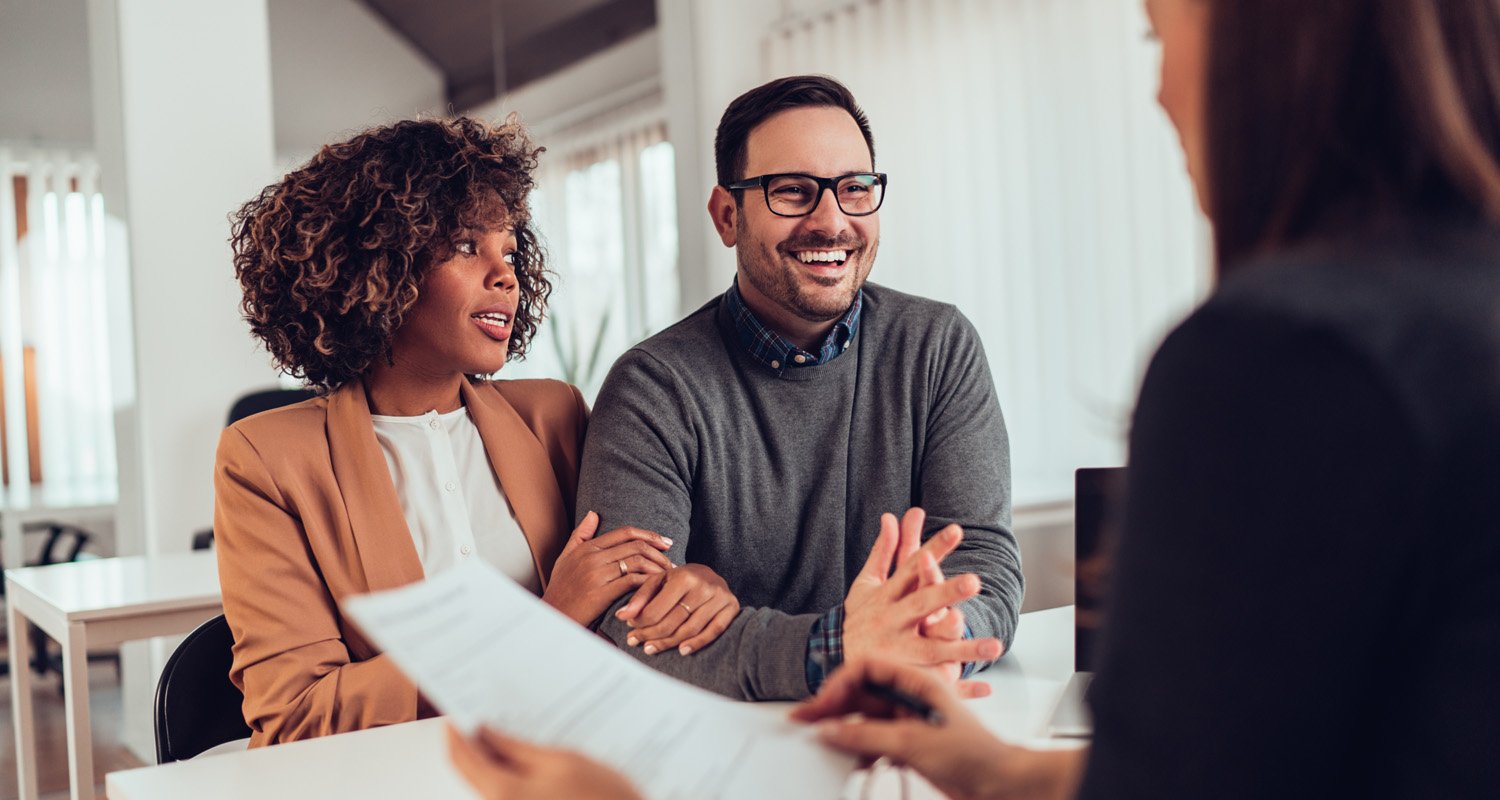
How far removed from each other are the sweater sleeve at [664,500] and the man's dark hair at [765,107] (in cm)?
35

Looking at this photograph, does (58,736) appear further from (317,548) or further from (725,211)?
(725,211)

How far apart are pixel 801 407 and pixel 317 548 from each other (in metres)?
0.67

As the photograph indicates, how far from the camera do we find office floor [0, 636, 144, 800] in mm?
3684

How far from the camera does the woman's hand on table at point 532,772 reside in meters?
0.61

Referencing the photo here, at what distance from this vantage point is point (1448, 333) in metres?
0.44

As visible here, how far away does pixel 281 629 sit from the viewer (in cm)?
142

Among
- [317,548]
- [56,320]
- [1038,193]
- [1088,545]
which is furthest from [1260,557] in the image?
[56,320]

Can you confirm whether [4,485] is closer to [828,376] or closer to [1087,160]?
[1087,160]

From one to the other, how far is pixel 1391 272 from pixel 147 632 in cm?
260

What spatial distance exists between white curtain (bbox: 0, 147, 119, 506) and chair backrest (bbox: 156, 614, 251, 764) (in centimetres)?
537

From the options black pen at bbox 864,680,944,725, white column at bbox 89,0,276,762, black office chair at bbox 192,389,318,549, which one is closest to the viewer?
black pen at bbox 864,680,944,725

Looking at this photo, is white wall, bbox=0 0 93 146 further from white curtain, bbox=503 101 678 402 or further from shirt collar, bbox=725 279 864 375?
shirt collar, bbox=725 279 864 375

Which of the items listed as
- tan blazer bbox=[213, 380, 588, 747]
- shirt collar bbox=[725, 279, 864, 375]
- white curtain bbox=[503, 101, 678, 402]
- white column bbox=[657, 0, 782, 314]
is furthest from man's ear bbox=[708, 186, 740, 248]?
white curtain bbox=[503, 101, 678, 402]

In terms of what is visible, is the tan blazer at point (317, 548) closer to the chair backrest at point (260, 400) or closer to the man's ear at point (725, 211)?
the man's ear at point (725, 211)
